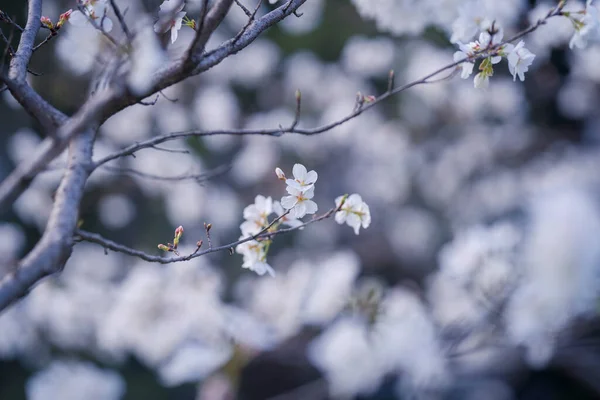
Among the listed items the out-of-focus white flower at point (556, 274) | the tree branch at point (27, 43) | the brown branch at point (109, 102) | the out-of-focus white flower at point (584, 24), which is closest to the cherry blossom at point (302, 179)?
the brown branch at point (109, 102)

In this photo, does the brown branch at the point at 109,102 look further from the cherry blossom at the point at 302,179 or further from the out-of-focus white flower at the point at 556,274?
the out-of-focus white flower at the point at 556,274

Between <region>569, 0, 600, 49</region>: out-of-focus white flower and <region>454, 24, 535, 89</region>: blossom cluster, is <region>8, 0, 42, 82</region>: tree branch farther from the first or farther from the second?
<region>569, 0, 600, 49</region>: out-of-focus white flower

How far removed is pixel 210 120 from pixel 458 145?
1982 millimetres

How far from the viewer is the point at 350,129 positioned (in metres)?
4.13

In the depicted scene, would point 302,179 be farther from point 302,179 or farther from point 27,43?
point 27,43

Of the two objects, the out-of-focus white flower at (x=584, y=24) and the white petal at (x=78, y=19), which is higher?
the out-of-focus white flower at (x=584, y=24)

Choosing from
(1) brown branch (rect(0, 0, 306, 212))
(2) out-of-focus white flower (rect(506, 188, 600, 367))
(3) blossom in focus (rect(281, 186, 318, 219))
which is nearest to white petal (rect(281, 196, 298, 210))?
(3) blossom in focus (rect(281, 186, 318, 219))

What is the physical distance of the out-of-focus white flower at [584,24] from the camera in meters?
1.06

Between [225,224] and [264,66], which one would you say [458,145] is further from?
[225,224]

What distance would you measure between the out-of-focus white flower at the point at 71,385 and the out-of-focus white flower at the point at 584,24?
2634 millimetres

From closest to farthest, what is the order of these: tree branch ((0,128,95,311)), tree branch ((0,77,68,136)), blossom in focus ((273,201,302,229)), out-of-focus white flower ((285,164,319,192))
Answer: tree branch ((0,128,95,311)) < tree branch ((0,77,68,136)) < out-of-focus white flower ((285,164,319,192)) < blossom in focus ((273,201,302,229))

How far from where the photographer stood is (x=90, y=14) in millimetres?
871

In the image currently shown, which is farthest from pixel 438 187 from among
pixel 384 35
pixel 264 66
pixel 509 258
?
pixel 509 258

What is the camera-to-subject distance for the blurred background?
2.17m
